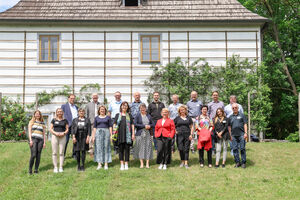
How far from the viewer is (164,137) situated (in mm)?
8367

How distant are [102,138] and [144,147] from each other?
1.12m

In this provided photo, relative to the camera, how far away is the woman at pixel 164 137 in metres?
8.32

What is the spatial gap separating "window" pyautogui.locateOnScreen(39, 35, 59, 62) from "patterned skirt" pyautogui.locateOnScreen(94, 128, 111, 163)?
7425mm

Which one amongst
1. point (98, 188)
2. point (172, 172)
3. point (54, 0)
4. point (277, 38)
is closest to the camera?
point (98, 188)

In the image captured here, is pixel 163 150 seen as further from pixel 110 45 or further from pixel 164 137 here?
pixel 110 45

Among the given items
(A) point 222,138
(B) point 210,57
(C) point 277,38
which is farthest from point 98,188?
(C) point 277,38

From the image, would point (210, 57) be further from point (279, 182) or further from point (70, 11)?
point (279, 182)

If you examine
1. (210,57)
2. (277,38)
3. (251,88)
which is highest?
(277,38)

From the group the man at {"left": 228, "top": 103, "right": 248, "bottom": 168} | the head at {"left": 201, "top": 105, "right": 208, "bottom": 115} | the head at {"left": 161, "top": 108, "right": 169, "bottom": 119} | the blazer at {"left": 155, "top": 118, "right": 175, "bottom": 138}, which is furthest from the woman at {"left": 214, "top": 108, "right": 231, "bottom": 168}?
the head at {"left": 161, "top": 108, "right": 169, "bottom": 119}

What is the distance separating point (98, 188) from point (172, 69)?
27.8ft

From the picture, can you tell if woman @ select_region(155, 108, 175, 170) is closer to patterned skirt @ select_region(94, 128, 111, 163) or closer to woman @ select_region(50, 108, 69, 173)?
patterned skirt @ select_region(94, 128, 111, 163)

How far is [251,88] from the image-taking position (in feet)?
46.7

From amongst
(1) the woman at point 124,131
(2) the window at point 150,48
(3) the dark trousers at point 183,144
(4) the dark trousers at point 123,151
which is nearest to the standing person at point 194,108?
(3) the dark trousers at point 183,144

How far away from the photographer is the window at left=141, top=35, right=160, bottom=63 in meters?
14.6
